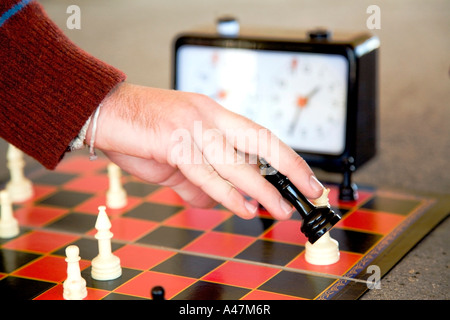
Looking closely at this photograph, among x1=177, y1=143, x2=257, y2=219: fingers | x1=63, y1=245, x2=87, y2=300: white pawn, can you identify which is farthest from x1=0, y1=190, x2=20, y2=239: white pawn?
x1=177, y1=143, x2=257, y2=219: fingers

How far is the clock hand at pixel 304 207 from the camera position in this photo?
123 cm

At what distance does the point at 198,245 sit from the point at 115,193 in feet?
1.08

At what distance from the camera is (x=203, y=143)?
1177 mm

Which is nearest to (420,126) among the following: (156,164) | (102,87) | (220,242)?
(220,242)

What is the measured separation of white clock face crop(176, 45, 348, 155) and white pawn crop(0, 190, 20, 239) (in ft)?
2.03

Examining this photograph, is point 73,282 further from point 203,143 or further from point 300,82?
point 300,82

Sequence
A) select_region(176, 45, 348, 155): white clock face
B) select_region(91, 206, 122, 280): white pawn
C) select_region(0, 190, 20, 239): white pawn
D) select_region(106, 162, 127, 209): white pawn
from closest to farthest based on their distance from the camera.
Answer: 1. select_region(91, 206, 122, 280): white pawn
2. select_region(0, 190, 20, 239): white pawn
3. select_region(106, 162, 127, 209): white pawn
4. select_region(176, 45, 348, 155): white clock face

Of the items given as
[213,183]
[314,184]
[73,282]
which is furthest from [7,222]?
[314,184]

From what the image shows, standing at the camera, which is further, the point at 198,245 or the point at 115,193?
the point at 115,193

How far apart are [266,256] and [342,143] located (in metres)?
0.51

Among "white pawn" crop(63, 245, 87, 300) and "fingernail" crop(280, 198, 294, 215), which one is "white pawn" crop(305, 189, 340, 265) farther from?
"white pawn" crop(63, 245, 87, 300)

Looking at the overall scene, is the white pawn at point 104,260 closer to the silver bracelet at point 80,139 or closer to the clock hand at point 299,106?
the silver bracelet at point 80,139

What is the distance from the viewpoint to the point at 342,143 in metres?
1.82

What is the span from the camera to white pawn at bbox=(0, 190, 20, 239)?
61.1 inches
